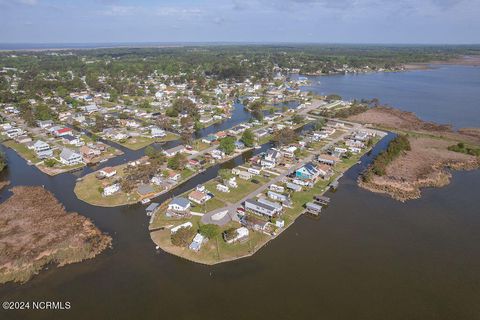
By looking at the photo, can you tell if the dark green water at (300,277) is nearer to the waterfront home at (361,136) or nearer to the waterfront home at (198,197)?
the waterfront home at (198,197)

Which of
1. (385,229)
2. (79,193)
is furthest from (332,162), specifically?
(79,193)

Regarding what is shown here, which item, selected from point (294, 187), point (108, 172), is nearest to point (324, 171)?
point (294, 187)

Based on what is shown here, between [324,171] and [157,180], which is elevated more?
[324,171]

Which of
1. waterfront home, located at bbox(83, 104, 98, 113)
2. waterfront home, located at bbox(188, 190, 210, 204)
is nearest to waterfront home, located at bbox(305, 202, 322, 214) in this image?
waterfront home, located at bbox(188, 190, 210, 204)

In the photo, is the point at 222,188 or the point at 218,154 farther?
the point at 218,154

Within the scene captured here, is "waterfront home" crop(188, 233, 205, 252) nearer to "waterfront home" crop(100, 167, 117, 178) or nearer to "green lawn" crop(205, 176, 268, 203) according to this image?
"green lawn" crop(205, 176, 268, 203)

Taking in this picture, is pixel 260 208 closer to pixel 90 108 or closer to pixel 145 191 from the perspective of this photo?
pixel 145 191

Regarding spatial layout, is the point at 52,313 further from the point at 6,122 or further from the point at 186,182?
the point at 6,122
